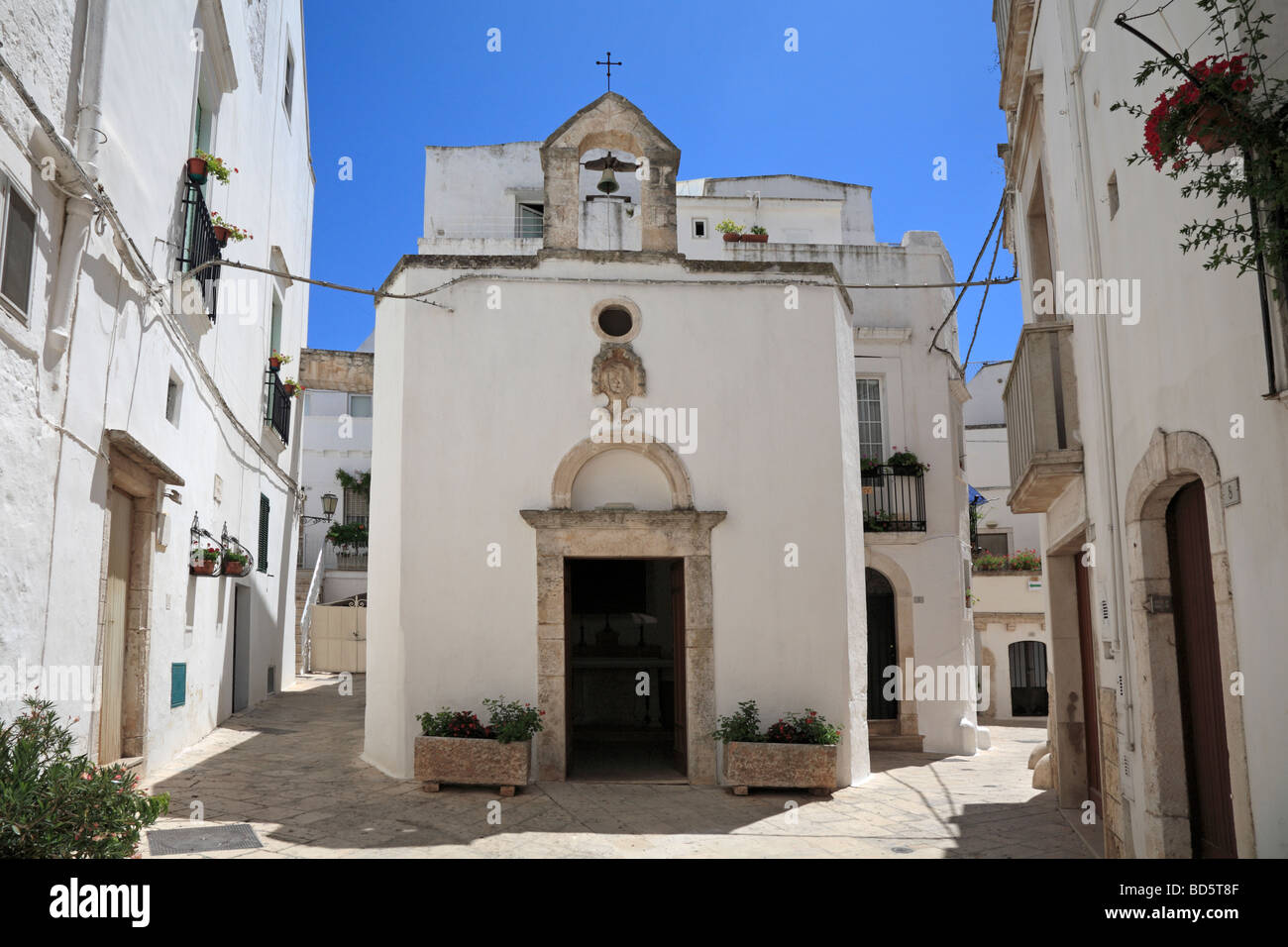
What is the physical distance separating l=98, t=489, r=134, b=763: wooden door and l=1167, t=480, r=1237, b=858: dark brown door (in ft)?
24.4

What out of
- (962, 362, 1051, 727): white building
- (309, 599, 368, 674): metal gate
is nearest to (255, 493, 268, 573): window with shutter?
(309, 599, 368, 674): metal gate

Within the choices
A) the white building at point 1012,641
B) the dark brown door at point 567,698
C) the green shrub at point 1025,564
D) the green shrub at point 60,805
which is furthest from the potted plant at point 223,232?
the green shrub at point 1025,564

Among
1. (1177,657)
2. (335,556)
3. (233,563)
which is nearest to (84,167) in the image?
(233,563)

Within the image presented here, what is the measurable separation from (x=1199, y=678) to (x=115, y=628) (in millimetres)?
7866

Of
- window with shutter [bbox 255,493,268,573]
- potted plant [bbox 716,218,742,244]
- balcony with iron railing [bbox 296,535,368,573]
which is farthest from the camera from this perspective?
balcony with iron railing [bbox 296,535,368,573]

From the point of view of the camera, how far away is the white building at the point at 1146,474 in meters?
4.80

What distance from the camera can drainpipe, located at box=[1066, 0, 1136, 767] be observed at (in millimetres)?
7074

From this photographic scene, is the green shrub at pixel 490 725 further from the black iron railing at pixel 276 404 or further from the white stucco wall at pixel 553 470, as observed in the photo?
the black iron railing at pixel 276 404

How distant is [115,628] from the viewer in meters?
8.46

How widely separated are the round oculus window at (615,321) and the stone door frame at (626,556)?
6.65 feet

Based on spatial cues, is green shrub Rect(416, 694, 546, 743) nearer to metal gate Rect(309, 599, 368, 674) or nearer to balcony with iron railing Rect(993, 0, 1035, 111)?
balcony with iron railing Rect(993, 0, 1035, 111)

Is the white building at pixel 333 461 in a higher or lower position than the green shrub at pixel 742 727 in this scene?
higher

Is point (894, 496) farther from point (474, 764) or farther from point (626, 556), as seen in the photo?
point (474, 764)
